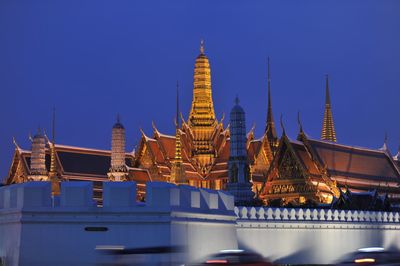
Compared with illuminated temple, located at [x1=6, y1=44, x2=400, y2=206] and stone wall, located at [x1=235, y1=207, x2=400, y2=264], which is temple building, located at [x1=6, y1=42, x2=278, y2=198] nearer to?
illuminated temple, located at [x1=6, y1=44, x2=400, y2=206]

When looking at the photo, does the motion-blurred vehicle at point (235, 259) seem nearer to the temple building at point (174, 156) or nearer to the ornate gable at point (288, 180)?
the ornate gable at point (288, 180)

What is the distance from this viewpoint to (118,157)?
6619cm

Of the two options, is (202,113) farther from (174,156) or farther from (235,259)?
(235,259)

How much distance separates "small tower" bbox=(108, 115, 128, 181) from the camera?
65438 millimetres

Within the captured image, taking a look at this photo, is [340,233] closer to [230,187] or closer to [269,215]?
[269,215]

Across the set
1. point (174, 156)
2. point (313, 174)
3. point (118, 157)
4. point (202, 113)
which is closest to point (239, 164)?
point (313, 174)

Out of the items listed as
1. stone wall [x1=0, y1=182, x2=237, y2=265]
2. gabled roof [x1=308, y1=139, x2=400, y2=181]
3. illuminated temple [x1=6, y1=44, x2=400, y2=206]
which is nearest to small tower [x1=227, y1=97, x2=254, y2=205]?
illuminated temple [x1=6, y1=44, x2=400, y2=206]

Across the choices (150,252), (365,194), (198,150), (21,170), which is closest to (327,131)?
(198,150)

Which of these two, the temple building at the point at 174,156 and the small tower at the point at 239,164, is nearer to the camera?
the small tower at the point at 239,164

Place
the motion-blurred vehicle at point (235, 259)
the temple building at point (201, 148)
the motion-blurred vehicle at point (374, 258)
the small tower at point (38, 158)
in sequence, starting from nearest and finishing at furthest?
the motion-blurred vehicle at point (235, 259), the motion-blurred vehicle at point (374, 258), the small tower at point (38, 158), the temple building at point (201, 148)

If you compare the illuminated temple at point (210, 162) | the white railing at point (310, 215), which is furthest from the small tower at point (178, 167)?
the white railing at point (310, 215)

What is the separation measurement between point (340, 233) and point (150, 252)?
20625 mm

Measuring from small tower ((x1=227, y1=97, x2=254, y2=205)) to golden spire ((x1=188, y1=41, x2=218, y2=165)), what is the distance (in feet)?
56.9

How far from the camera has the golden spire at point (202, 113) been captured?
71312 millimetres
